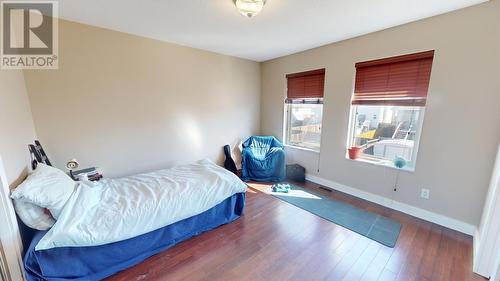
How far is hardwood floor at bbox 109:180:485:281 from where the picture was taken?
1.62 metres

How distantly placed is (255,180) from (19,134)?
2935 millimetres

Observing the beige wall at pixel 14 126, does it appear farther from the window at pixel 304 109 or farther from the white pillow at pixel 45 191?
the window at pixel 304 109

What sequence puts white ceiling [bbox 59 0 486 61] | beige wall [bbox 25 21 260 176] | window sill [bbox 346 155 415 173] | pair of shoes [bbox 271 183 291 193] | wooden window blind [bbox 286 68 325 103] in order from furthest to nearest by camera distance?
wooden window blind [bbox 286 68 325 103] < pair of shoes [bbox 271 183 291 193] < window sill [bbox 346 155 415 173] < beige wall [bbox 25 21 260 176] < white ceiling [bbox 59 0 486 61]

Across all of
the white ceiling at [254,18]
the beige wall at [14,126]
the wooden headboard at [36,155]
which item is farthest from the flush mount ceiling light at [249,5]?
the wooden headboard at [36,155]

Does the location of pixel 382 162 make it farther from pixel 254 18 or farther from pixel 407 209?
pixel 254 18

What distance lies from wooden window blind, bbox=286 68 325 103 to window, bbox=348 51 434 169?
58cm

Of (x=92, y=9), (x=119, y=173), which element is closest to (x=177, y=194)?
(x=119, y=173)

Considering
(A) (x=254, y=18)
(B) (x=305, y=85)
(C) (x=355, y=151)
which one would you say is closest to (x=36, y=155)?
(A) (x=254, y=18)

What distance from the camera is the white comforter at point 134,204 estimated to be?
144 centimetres

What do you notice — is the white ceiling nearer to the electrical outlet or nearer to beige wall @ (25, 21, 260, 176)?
beige wall @ (25, 21, 260, 176)

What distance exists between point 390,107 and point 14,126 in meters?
3.94

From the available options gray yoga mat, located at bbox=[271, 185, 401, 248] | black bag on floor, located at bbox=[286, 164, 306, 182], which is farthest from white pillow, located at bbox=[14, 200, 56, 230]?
black bag on floor, located at bbox=[286, 164, 306, 182]

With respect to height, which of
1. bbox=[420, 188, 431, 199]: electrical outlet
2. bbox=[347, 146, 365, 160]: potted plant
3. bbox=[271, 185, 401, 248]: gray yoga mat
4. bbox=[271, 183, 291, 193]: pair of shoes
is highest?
bbox=[347, 146, 365, 160]: potted plant

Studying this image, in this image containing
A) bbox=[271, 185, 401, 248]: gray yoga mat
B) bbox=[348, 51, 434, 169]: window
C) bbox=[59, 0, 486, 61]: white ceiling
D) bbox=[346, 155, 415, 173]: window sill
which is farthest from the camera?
bbox=[346, 155, 415, 173]: window sill
